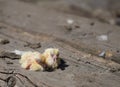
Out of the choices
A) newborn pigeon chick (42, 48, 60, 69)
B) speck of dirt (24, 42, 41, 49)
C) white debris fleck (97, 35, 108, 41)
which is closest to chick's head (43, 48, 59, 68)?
newborn pigeon chick (42, 48, 60, 69)

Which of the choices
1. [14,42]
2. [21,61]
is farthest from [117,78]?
[14,42]

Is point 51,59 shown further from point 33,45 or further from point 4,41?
point 4,41

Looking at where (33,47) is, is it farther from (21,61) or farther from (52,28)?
(52,28)

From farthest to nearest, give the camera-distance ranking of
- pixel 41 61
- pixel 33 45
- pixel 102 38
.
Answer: pixel 102 38
pixel 33 45
pixel 41 61

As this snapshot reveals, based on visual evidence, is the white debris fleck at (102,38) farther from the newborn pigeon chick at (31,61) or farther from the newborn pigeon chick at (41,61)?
the newborn pigeon chick at (31,61)

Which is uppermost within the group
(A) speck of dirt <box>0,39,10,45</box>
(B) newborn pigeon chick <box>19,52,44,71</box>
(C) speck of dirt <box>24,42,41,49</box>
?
(B) newborn pigeon chick <box>19,52,44,71</box>

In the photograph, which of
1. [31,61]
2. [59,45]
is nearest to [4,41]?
[59,45]

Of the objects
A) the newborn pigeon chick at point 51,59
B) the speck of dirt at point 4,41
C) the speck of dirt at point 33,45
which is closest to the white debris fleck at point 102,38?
the speck of dirt at point 33,45

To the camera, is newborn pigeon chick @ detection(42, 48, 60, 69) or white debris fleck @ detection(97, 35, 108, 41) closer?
newborn pigeon chick @ detection(42, 48, 60, 69)

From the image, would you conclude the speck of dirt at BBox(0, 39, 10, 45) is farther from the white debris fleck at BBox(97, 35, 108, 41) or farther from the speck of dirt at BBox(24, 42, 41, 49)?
the white debris fleck at BBox(97, 35, 108, 41)
